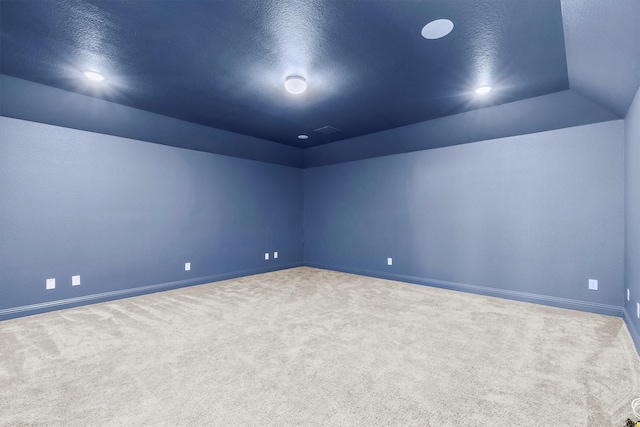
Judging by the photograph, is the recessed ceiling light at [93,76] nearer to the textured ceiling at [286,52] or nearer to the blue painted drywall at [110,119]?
the textured ceiling at [286,52]

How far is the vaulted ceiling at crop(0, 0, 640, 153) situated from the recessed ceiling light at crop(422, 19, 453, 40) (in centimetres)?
3

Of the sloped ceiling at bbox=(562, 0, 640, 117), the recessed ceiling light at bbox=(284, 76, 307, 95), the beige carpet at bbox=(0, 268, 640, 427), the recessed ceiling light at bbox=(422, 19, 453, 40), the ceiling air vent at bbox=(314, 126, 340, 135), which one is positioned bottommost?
the beige carpet at bbox=(0, 268, 640, 427)

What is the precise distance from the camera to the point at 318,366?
2.07m

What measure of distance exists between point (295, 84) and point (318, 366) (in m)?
2.48

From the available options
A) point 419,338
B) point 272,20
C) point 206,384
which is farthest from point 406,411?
point 272,20

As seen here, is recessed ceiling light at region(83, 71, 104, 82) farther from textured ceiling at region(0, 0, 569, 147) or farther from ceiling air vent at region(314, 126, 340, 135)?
ceiling air vent at region(314, 126, 340, 135)

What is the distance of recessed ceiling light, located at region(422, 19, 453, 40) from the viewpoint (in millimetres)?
2051

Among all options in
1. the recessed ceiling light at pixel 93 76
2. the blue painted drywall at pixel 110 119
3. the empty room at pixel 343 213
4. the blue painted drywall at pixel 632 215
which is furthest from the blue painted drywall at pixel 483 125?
the recessed ceiling light at pixel 93 76

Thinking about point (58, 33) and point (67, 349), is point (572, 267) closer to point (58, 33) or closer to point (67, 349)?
point (67, 349)

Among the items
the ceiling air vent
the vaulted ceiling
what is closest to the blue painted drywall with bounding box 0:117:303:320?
the vaulted ceiling

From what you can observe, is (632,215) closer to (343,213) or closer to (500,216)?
(500,216)

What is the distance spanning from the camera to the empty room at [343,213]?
1.82 metres

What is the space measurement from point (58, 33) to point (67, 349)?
244cm

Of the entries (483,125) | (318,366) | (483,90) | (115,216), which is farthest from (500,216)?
(115,216)
